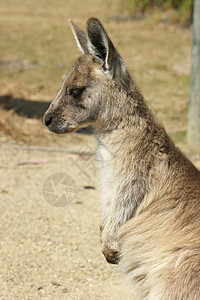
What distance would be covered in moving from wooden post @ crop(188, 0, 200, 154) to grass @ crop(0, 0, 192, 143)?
0.43m

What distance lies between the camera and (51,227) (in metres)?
4.37

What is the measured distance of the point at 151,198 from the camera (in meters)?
2.99

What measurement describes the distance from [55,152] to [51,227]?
163 cm

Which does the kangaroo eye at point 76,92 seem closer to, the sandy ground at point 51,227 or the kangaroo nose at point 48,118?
the kangaroo nose at point 48,118

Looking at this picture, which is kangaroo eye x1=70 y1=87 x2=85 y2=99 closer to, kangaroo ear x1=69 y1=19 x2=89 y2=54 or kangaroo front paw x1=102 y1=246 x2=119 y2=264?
kangaroo ear x1=69 y1=19 x2=89 y2=54

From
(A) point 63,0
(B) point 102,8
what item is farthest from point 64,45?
(A) point 63,0

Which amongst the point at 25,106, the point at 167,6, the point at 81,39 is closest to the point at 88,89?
the point at 81,39

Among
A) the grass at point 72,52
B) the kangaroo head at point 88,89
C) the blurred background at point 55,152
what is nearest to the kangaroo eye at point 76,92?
the kangaroo head at point 88,89

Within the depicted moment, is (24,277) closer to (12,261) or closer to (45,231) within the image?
(12,261)

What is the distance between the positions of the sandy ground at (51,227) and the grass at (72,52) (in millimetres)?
826

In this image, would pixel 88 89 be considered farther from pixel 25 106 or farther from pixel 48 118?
pixel 25 106

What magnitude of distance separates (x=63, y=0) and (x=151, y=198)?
1369 cm

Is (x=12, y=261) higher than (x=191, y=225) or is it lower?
lower

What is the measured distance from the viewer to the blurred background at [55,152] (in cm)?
373
